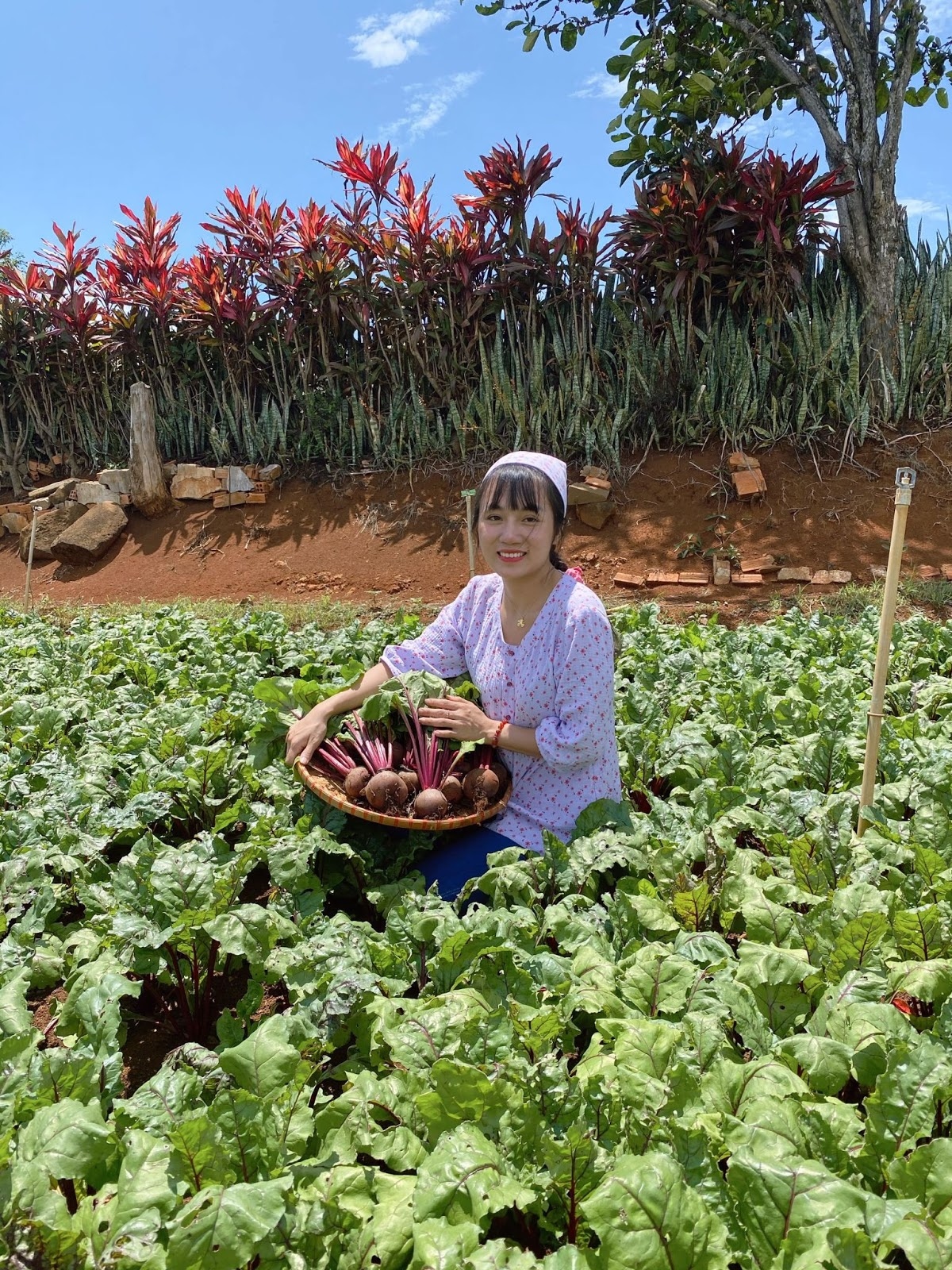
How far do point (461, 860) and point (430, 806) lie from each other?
0.25m

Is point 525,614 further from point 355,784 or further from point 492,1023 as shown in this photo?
point 492,1023

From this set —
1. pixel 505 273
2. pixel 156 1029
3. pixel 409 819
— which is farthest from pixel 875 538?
pixel 156 1029

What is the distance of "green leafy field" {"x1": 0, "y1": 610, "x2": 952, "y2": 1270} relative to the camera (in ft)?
4.51

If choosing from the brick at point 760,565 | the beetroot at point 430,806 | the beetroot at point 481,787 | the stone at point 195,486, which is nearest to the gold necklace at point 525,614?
the beetroot at point 481,787

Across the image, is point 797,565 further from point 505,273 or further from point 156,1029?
point 156,1029

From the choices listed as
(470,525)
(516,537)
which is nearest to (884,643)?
(516,537)

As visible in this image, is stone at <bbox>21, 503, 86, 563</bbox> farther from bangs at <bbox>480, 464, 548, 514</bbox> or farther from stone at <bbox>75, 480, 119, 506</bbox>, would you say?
bangs at <bbox>480, 464, 548, 514</bbox>

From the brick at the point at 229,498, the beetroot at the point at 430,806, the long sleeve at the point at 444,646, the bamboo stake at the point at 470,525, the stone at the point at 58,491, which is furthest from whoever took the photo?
the stone at the point at 58,491

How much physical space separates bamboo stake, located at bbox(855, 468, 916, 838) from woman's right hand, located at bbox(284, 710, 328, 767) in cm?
166

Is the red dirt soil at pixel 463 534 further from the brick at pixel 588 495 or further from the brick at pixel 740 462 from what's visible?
the brick at pixel 588 495

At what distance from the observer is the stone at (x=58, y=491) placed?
1138cm

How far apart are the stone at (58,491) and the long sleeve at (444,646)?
9.38m

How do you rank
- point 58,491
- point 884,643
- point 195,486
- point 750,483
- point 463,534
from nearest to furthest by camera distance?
1. point 884,643
2. point 750,483
3. point 463,534
4. point 195,486
5. point 58,491

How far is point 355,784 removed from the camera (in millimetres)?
2838
